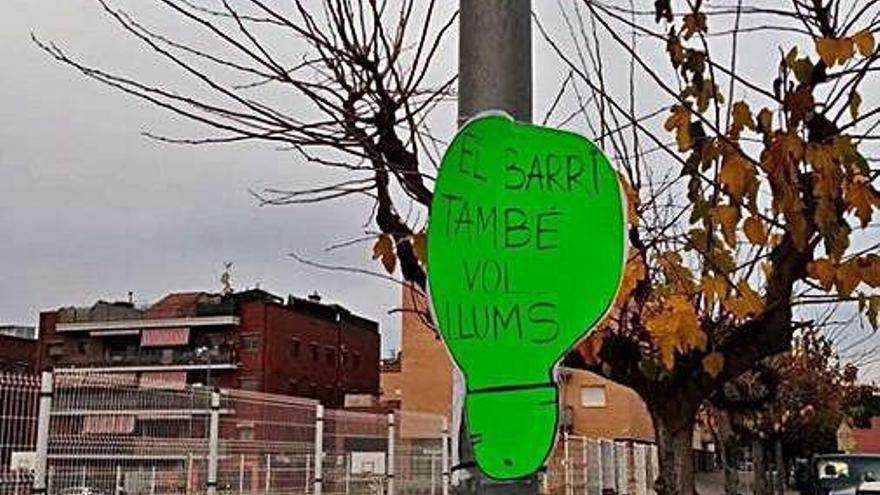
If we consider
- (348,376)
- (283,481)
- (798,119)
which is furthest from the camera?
(348,376)

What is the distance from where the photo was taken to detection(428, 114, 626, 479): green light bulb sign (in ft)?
8.96

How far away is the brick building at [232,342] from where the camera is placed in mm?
63594

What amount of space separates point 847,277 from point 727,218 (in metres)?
0.46

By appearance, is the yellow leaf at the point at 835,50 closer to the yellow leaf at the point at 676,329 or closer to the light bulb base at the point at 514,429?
the yellow leaf at the point at 676,329

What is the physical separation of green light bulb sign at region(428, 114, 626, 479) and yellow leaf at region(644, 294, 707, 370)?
180 centimetres

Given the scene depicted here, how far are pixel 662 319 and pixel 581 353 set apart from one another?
2.60ft

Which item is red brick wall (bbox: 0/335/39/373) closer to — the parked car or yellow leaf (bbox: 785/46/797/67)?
the parked car

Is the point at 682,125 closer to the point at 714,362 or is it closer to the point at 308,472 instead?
the point at 714,362

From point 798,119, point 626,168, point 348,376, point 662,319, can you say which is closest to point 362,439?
point 626,168

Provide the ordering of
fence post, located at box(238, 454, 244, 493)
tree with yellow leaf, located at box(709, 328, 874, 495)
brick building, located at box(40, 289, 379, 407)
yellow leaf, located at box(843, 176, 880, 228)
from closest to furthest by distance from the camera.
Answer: yellow leaf, located at box(843, 176, 880, 228), fence post, located at box(238, 454, 244, 493), tree with yellow leaf, located at box(709, 328, 874, 495), brick building, located at box(40, 289, 379, 407)

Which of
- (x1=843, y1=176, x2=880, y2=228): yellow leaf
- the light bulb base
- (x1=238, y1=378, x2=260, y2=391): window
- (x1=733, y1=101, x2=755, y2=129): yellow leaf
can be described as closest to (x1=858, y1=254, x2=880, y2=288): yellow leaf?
(x1=843, y1=176, x2=880, y2=228): yellow leaf

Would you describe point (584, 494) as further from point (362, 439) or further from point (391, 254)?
point (391, 254)

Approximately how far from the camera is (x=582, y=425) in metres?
46.1

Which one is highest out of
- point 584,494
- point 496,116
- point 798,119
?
point 798,119
